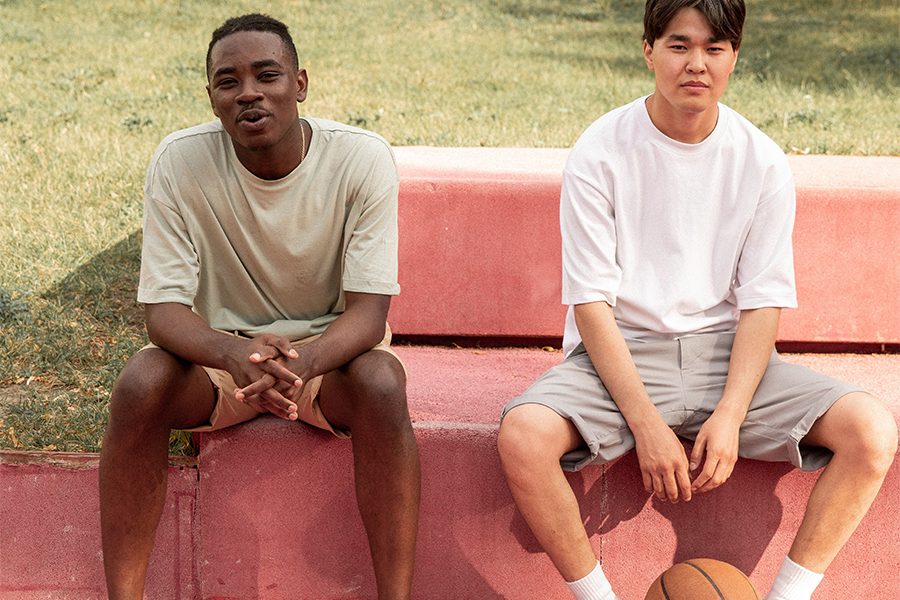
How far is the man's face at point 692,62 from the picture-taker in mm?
2760

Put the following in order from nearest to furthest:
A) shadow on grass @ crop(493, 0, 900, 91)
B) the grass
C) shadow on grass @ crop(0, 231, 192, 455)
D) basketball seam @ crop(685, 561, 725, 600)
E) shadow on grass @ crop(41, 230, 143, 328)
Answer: basketball seam @ crop(685, 561, 725, 600)
shadow on grass @ crop(0, 231, 192, 455)
the grass
shadow on grass @ crop(41, 230, 143, 328)
shadow on grass @ crop(493, 0, 900, 91)

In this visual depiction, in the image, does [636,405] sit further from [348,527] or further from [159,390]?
[159,390]

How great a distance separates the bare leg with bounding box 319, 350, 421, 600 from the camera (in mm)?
2674

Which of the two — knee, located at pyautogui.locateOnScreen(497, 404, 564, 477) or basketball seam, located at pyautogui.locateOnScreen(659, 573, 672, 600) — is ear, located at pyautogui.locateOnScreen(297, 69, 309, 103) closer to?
knee, located at pyautogui.locateOnScreen(497, 404, 564, 477)

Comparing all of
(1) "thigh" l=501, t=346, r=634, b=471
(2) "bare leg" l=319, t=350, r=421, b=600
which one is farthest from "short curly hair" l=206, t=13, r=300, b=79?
(1) "thigh" l=501, t=346, r=634, b=471

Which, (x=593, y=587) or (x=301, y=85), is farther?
(x=301, y=85)

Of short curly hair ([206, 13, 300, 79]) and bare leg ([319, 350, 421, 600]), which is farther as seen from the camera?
short curly hair ([206, 13, 300, 79])

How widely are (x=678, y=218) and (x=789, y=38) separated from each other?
889 centimetres

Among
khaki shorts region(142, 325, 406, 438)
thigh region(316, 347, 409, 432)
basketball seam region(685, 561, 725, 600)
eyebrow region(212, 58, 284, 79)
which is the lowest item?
basketball seam region(685, 561, 725, 600)

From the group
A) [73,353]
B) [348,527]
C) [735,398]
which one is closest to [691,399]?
[735,398]

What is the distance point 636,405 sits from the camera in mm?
2715

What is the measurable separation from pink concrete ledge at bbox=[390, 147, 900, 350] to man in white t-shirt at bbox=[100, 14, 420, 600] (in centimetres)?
92

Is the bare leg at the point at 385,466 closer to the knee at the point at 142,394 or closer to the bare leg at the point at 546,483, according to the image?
the bare leg at the point at 546,483

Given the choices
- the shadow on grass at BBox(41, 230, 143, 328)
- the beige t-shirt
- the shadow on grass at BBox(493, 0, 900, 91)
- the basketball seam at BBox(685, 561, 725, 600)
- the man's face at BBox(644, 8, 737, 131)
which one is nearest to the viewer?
the basketball seam at BBox(685, 561, 725, 600)
